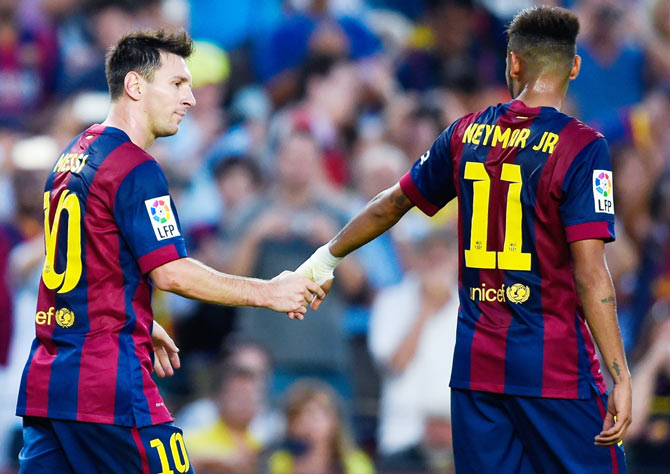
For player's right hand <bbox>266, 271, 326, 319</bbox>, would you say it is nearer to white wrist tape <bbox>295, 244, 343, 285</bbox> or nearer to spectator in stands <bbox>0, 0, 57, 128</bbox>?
white wrist tape <bbox>295, 244, 343, 285</bbox>

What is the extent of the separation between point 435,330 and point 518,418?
3.75 metres

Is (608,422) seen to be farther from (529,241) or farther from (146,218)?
(146,218)

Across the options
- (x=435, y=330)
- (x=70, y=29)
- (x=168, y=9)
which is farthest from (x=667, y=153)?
(x=70, y=29)

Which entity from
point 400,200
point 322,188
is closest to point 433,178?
point 400,200

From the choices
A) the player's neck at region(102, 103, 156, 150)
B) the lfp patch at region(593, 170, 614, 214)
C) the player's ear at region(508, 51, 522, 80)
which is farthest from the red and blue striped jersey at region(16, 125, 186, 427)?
the lfp patch at region(593, 170, 614, 214)

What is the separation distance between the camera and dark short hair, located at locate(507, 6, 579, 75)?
4340 mm

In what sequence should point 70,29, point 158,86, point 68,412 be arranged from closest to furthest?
point 68,412, point 158,86, point 70,29

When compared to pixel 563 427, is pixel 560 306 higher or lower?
higher

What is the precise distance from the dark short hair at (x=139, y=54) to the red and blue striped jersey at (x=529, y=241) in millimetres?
1283

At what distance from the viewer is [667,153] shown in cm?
927

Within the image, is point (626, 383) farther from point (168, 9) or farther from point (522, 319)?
point (168, 9)

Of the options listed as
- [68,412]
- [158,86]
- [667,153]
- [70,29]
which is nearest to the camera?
[68,412]

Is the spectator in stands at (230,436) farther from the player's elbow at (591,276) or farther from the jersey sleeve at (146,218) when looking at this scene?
the player's elbow at (591,276)

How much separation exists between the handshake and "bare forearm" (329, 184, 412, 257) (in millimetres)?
70
